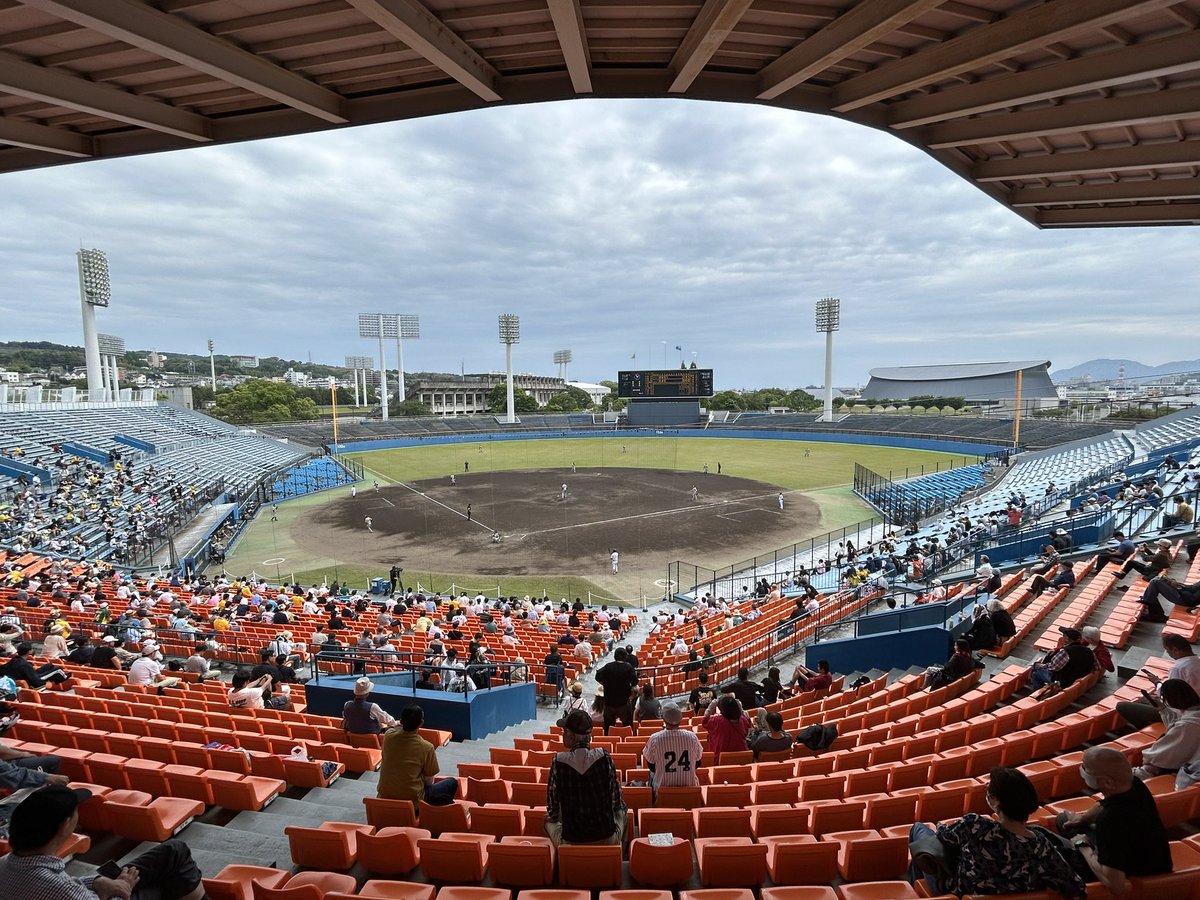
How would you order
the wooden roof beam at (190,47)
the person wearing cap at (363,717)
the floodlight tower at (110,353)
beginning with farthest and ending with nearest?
the floodlight tower at (110,353) < the person wearing cap at (363,717) < the wooden roof beam at (190,47)

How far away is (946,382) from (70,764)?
5905 inches

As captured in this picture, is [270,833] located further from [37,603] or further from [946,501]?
[946,501]

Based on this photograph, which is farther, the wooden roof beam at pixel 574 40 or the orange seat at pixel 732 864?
the wooden roof beam at pixel 574 40

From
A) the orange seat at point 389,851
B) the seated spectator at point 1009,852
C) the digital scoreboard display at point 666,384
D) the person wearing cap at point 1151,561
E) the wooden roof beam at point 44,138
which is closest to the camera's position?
the seated spectator at point 1009,852

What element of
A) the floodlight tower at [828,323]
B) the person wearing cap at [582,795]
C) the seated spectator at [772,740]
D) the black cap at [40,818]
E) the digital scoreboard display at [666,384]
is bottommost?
the seated spectator at [772,740]

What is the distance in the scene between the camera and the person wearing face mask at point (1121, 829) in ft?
10.6

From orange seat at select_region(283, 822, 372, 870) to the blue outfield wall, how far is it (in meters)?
65.6

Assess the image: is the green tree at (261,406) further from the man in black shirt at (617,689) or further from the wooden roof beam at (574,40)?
the wooden roof beam at (574,40)

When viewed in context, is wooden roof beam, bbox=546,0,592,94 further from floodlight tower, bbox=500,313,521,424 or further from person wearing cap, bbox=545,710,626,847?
floodlight tower, bbox=500,313,521,424

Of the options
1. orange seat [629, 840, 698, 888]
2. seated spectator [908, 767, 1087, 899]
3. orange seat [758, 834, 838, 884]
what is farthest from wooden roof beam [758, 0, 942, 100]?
orange seat [629, 840, 698, 888]

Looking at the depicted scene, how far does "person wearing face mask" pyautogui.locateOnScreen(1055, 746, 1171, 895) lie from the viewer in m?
3.23

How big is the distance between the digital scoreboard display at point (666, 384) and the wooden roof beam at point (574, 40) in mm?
70740

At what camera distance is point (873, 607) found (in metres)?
15.3

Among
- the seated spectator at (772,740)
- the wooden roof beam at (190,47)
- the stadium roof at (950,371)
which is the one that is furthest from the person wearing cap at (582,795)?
the stadium roof at (950,371)
